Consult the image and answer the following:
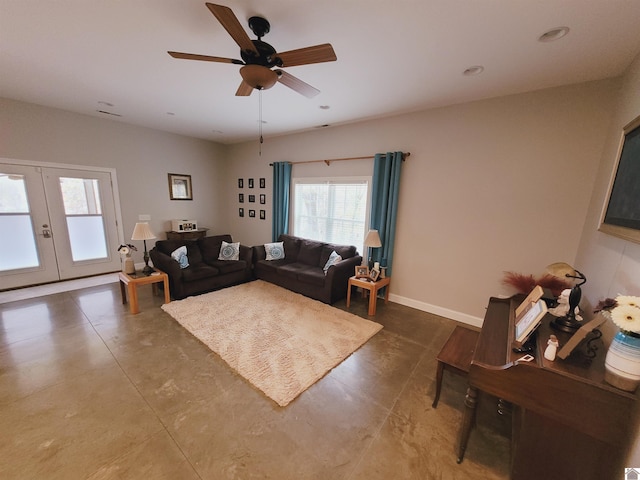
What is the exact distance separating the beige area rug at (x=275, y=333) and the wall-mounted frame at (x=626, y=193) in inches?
87.6

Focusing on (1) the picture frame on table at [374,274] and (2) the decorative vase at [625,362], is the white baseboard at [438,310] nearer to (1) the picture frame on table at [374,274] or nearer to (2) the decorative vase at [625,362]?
(1) the picture frame on table at [374,274]

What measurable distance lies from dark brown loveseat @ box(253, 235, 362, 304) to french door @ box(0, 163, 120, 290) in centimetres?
295

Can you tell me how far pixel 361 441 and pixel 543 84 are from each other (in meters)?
3.68

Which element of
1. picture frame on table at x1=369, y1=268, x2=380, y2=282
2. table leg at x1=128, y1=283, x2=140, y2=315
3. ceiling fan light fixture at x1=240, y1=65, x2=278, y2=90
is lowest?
table leg at x1=128, y1=283, x2=140, y2=315

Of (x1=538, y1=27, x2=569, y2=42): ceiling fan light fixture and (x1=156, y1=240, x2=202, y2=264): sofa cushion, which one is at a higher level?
(x1=538, y1=27, x2=569, y2=42): ceiling fan light fixture

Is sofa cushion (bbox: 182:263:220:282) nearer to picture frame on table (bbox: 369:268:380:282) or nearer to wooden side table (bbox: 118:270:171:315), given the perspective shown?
wooden side table (bbox: 118:270:171:315)

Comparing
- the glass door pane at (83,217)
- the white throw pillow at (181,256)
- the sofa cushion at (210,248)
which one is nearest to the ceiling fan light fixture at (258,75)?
the white throw pillow at (181,256)

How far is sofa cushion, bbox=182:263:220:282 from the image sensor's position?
3.62 meters

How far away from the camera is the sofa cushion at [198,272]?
11.9 ft

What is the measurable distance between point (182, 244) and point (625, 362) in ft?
15.8

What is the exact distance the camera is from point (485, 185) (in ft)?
9.61

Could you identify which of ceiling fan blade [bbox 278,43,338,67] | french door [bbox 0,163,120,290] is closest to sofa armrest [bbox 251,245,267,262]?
french door [bbox 0,163,120,290]

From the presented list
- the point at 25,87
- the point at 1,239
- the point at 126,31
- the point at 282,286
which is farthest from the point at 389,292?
the point at 1,239

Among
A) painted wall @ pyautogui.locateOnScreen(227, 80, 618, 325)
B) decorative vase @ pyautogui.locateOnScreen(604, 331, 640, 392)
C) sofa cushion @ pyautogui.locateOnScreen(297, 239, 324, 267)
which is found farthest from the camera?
sofa cushion @ pyautogui.locateOnScreen(297, 239, 324, 267)
